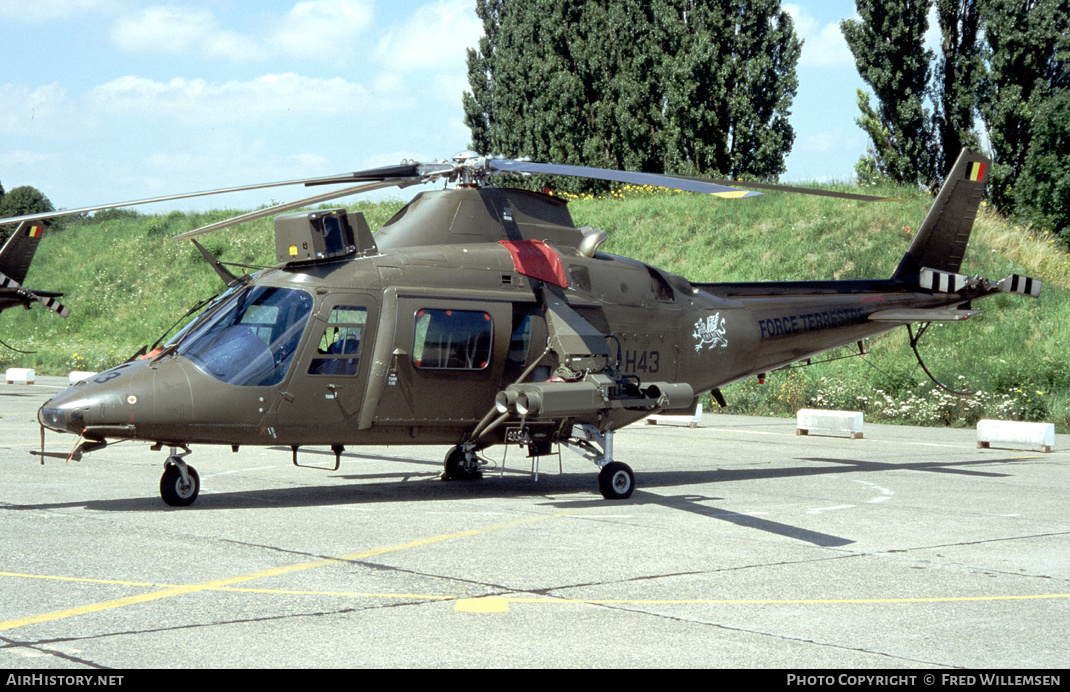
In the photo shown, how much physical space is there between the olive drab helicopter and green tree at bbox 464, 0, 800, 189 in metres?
26.0

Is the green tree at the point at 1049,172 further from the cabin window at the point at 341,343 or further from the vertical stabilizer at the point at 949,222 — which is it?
the cabin window at the point at 341,343

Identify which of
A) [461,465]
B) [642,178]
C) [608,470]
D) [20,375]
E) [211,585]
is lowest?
[211,585]

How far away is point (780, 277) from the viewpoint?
3247cm

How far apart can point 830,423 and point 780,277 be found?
1268 cm

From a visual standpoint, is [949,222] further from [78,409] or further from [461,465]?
[78,409]

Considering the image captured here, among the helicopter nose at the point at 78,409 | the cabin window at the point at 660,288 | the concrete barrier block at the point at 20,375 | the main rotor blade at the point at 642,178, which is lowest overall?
the concrete barrier block at the point at 20,375

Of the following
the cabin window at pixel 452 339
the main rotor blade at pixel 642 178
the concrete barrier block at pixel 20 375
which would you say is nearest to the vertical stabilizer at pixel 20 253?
the concrete barrier block at pixel 20 375

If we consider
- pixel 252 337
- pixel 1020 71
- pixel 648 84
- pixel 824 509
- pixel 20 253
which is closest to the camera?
pixel 252 337

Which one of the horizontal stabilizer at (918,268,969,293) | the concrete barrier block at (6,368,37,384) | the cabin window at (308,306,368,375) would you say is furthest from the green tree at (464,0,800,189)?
the cabin window at (308,306,368,375)

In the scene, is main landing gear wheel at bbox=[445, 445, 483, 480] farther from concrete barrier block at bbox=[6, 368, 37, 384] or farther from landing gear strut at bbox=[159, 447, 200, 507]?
concrete barrier block at bbox=[6, 368, 37, 384]

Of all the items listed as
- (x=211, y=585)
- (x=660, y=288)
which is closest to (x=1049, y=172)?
(x=660, y=288)

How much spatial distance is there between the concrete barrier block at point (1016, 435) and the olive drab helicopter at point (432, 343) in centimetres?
686

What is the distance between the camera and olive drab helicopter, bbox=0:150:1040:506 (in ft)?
34.7

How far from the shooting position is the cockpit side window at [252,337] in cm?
1068
